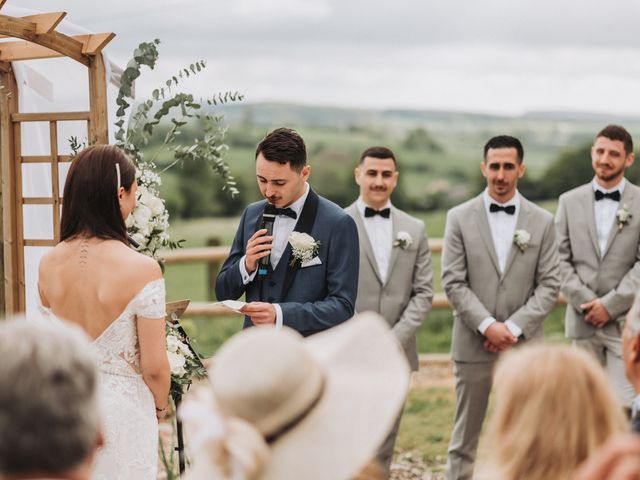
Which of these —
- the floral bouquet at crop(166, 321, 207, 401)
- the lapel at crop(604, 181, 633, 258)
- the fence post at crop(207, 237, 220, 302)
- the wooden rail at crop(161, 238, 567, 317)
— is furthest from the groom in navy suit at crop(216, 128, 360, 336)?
the fence post at crop(207, 237, 220, 302)

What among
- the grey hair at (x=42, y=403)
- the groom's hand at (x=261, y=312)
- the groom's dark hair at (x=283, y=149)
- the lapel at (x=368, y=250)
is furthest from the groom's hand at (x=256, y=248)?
the grey hair at (x=42, y=403)

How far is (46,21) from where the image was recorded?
4887 millimetres

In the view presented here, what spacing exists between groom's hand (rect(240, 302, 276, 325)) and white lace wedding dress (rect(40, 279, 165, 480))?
0.68 meters

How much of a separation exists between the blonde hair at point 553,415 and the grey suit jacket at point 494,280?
4.03m

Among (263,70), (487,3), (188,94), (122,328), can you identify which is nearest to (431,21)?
(487,3)

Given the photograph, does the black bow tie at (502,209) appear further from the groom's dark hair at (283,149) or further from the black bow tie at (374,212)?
the groom's dark hair at (283,149)

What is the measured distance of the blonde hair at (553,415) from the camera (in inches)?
76.2

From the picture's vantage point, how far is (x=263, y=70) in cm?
1495

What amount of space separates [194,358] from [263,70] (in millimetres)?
10805

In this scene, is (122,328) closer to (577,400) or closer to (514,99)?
(577,400)

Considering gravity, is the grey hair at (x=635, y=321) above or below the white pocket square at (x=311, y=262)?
above

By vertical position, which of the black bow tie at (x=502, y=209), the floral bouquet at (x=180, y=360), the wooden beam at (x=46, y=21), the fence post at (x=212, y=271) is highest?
the wooden beam at (x=46, y=21)

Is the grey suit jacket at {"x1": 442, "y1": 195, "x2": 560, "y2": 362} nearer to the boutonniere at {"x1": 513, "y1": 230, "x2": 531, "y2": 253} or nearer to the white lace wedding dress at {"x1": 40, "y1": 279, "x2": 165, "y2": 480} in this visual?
the boutonniere at {"x1": 513, "y1": 230, "x2": 531, "y2": 253}

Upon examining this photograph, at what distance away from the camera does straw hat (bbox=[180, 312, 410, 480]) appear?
5.99ft
